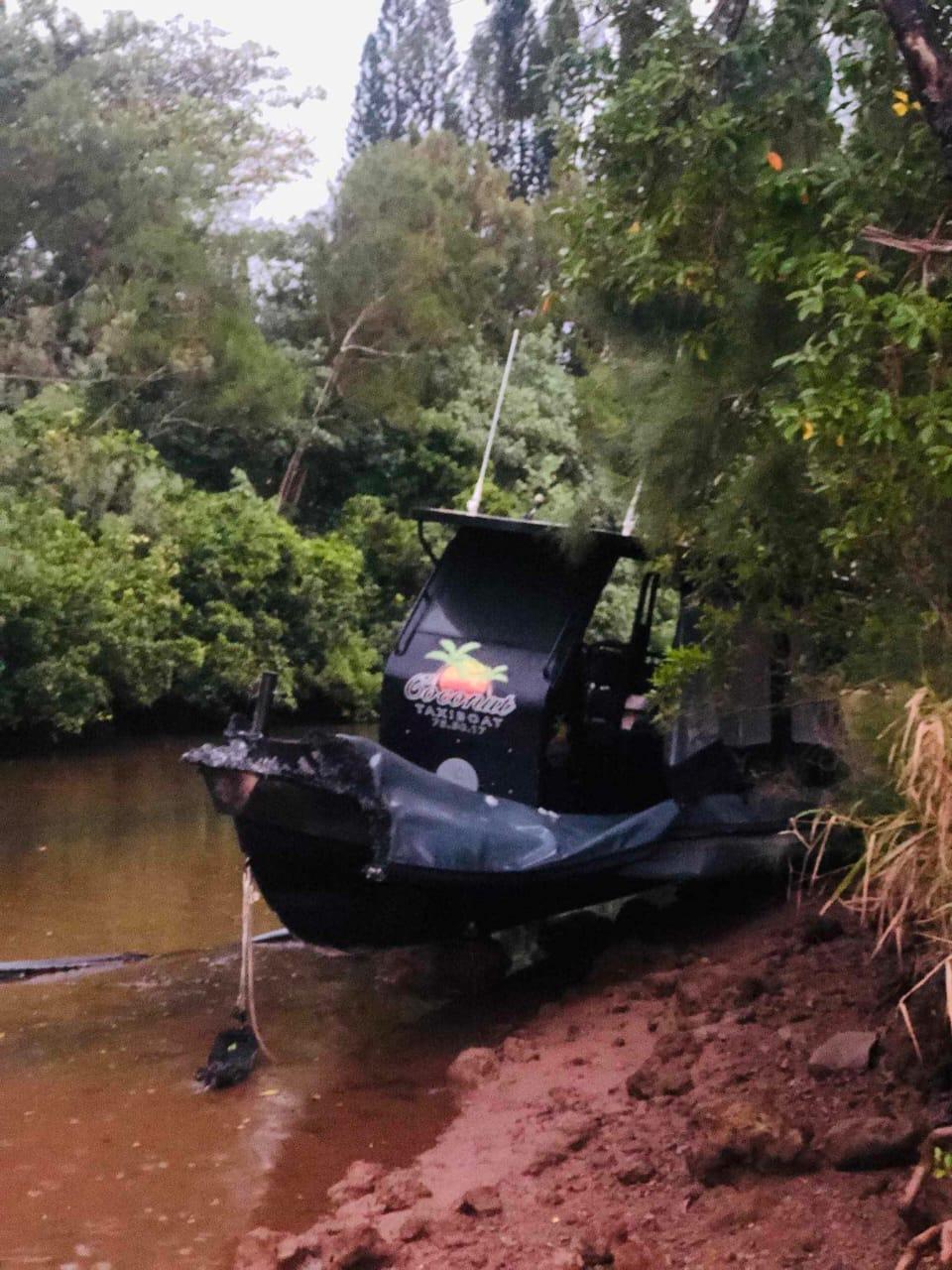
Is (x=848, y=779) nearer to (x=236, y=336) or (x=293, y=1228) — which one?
(x=293, y=1228)

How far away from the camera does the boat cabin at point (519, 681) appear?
25.1 ft

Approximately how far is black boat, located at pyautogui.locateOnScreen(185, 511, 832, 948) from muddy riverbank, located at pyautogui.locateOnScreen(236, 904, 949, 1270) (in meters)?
0.81

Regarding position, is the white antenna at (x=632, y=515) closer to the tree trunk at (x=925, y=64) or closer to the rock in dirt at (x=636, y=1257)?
the tree trunk at (x=925, y=64)

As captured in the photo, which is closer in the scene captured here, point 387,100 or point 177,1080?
point 177,1080

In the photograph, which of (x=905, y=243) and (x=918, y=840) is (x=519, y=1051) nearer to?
(x=918, y=840)

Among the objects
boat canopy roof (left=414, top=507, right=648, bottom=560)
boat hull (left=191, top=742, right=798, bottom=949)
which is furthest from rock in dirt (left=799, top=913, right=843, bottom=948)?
boat canopy roof (left=414, top=507, right=648, bottom=560)

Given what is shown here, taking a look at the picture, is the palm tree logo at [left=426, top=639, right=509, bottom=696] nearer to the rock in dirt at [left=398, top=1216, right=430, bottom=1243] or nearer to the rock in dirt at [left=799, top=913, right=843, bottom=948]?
the rock in dirt at [left=799, top=913, right=843, bottom=948]

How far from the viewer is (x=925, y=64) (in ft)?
15.1

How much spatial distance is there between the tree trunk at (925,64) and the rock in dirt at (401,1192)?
360 centimetres

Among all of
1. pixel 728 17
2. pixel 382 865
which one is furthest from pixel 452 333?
pixel 382 865

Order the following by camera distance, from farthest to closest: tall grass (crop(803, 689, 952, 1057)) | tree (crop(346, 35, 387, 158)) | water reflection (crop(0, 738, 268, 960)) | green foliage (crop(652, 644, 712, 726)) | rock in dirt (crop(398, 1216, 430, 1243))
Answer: tree (crop(346, 35, 387, 158))
water reflection (crop(0, 738, 268, 960))
green foliage (crop(652, 644, 712, 726))
rock in dirt (crop(398, 1216, 430, 1243))
tall grass (crop(803, 689, 952, 1057))

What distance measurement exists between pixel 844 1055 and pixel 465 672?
3426 mm

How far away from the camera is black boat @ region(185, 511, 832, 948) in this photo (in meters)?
6.08

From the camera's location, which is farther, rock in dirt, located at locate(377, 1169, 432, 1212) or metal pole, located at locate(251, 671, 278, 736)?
metal pole, located at locate(251, 671, 278, 736)
